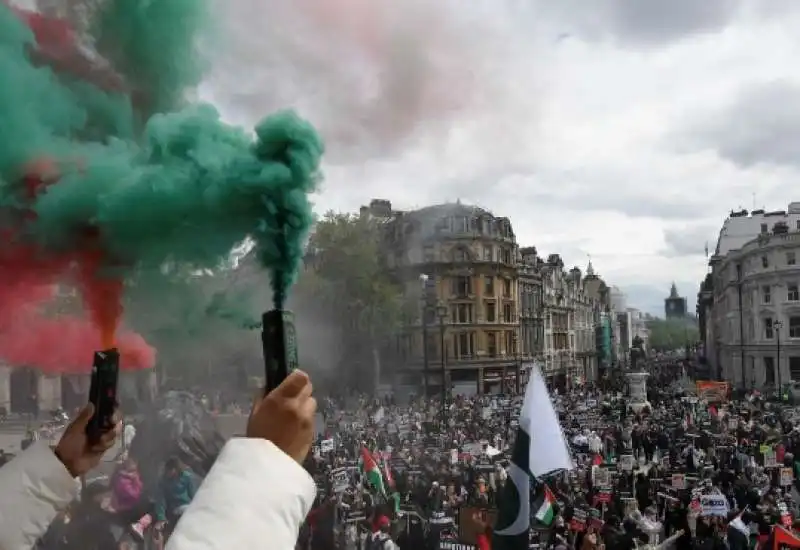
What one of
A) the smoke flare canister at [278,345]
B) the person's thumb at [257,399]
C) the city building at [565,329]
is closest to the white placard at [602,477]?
the smoke flare canister at [278,345]

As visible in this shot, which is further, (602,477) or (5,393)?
(5,393)

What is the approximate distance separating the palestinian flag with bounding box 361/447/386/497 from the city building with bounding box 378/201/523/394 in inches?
332

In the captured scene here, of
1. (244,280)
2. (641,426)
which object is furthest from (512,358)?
(244,280)

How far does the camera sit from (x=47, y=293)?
6055mm

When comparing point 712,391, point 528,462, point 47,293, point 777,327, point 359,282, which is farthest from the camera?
point 777,327

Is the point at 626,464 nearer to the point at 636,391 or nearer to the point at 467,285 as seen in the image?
the point at 467,285

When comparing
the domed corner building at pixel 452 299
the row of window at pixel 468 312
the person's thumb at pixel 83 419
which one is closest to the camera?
the person's thumb at pixel 83 419

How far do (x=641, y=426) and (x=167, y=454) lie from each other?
41.1 ft

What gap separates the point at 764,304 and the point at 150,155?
44.1m

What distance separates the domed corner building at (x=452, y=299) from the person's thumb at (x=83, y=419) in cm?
1717

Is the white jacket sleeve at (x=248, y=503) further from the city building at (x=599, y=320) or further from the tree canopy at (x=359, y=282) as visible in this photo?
the city building at (x=599, y=320)

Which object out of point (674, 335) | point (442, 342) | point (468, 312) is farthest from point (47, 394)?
point (674, 335)

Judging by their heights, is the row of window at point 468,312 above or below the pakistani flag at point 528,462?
above

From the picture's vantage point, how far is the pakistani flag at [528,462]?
8.41 metres
